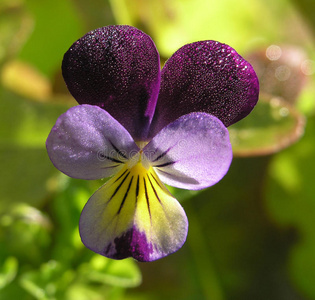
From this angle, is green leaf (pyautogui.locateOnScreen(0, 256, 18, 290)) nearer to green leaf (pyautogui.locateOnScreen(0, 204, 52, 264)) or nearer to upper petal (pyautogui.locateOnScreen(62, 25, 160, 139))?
green leaf (pyautogui.locateOnScreen(0, 204, 52, 264))

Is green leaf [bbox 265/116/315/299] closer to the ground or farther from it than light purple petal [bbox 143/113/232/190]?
farther from it

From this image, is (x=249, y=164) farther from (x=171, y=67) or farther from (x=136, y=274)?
(x=171, y=67)

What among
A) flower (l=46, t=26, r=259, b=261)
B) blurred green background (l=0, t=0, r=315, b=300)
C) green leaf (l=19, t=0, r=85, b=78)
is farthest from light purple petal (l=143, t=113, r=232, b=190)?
green leaf (l=19, t=0, r=85, b=78)

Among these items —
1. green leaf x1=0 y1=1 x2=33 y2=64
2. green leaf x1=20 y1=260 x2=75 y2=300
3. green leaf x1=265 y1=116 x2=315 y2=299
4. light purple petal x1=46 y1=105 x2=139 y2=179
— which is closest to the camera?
light purple petal x1=46 y1=105 x2=139 y2=179

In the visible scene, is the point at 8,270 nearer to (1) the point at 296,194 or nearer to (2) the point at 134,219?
(2) the point at 134,219

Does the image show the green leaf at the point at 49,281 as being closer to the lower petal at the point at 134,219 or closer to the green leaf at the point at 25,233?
the green leaf at the point at 25,233

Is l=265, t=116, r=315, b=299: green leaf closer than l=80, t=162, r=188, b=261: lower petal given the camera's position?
No
